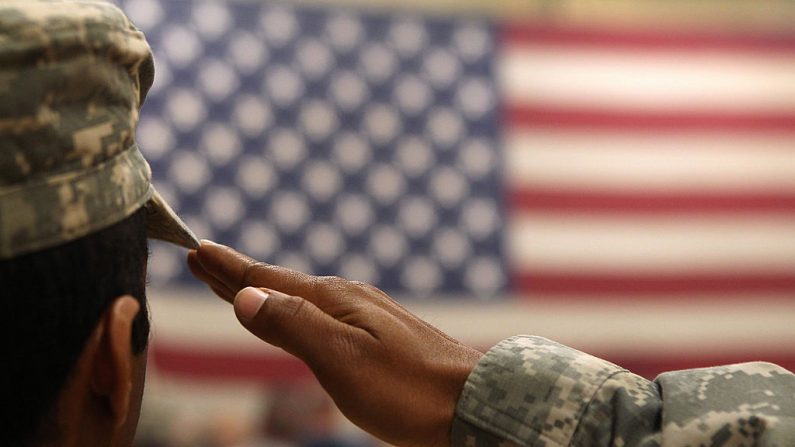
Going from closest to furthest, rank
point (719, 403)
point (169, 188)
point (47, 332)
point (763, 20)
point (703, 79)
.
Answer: point (47, 332) → point (719, 403) → point (169, 188) → point (703, 79) → point (763, 20)

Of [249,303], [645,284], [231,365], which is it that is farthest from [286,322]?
[645,284]

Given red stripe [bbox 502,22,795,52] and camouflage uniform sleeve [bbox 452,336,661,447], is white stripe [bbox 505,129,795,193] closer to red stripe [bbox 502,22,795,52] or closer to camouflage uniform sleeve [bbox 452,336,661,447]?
red stripe [bbox 502,22,795,52]

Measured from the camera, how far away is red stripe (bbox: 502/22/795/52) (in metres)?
3.98

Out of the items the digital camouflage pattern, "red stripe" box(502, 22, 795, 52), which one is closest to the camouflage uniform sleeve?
the digital camouflage pattern

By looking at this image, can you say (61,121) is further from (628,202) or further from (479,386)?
(628,202)

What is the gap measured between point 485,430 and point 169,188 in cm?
314

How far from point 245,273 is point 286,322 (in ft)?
0.31

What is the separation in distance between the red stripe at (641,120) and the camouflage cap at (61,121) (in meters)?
3.42

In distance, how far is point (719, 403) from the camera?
0.65m

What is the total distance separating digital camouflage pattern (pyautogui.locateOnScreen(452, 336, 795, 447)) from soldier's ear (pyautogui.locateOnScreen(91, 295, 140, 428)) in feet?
0.89

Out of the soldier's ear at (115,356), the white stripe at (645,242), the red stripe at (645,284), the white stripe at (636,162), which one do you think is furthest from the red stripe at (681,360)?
the soldier's ear at (115,356)

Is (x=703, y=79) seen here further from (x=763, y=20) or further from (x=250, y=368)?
(x=250, y=368)

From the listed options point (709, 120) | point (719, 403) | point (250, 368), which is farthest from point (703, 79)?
point (719, 403)

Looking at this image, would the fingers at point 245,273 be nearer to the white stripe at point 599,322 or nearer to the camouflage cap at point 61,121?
the camouflage cap at point 61,121
